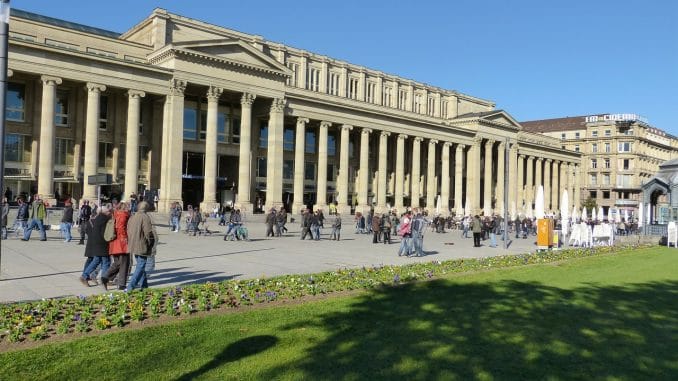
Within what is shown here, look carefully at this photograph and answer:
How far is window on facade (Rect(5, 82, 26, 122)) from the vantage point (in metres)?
41.0

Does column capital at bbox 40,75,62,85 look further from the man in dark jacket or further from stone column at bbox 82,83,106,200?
the man in dark jacket

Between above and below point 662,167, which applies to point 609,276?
below

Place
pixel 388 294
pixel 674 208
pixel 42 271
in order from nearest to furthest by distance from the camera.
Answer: pixel 388 294 < pixel 42 271 < pixel 674 208

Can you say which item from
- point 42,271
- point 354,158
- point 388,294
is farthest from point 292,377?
point 354,158

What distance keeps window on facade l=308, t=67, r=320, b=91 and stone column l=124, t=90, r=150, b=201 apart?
26.3 metres

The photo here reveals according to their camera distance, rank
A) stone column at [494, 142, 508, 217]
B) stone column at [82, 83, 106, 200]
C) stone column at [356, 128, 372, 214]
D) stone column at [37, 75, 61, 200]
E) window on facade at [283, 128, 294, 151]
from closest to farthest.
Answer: stone column at [37, 75, 61, 200], stone column at [82, 83, 106, 200], window on facade at [283, 128, 294, 151], stone column at [356, 128, 372, 214], stone column at [494, 142, 508, 217]

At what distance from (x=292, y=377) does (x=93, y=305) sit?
4.64 meters

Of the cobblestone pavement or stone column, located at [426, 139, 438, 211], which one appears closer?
the cobblestone pavement

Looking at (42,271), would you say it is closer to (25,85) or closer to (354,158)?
(25,85)

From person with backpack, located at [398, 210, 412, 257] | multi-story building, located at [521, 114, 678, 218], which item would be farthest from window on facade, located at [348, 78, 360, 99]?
person with backpack, located at [398, 210, 412, 257]

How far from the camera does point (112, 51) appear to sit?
46031 millimetres

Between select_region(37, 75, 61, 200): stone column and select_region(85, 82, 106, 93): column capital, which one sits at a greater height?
select_region(85, 82, 106, 93): column capital

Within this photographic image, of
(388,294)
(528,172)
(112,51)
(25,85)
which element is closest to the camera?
(388,294)

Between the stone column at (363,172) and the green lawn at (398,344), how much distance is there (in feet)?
165
